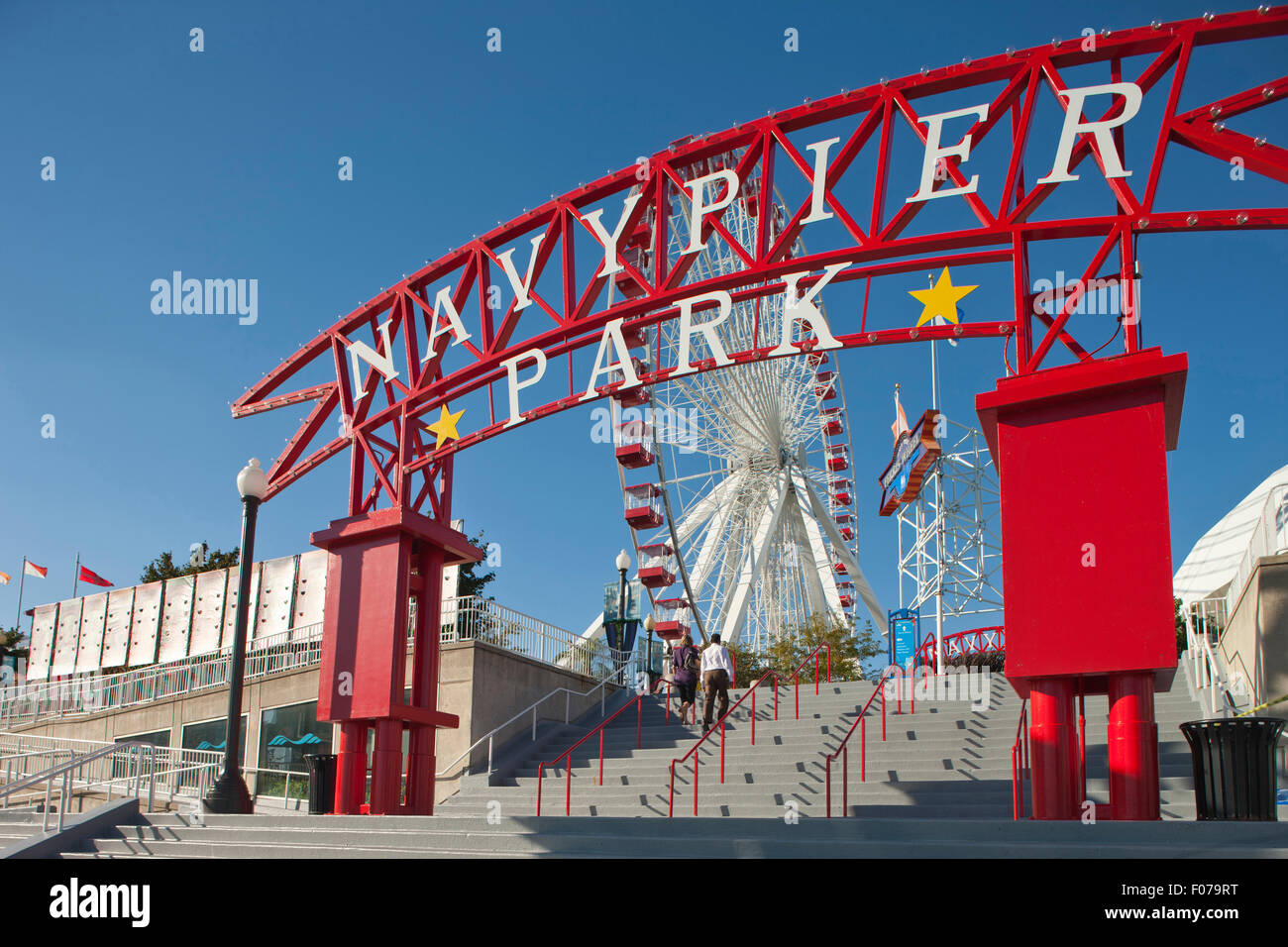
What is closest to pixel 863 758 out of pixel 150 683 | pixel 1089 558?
pixel 1089 558

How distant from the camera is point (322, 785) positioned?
1697 centimetres

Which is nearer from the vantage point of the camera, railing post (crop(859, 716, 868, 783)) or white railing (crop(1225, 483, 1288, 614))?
railing post (crop(859, 716, 868, 783))

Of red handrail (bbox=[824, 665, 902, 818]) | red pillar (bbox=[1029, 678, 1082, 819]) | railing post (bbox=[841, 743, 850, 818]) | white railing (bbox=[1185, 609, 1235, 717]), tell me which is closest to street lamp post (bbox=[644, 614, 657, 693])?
red handrail (bbox=[824, 665, 902, 818])

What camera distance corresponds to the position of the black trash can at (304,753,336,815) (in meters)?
16.9

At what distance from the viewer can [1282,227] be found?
12.0 m

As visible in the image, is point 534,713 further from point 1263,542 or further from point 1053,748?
point 1263,542

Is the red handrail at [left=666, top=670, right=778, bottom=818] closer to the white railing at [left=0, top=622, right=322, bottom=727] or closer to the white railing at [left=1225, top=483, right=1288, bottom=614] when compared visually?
the white railing at [left=1225, top=483, right=1288, bottom=614]

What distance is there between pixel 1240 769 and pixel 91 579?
33.8 metres

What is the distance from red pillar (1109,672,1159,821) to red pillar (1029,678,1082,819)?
34 cm

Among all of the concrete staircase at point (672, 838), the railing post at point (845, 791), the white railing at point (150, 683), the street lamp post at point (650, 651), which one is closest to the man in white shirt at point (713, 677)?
the railing post at point (845, 791)
